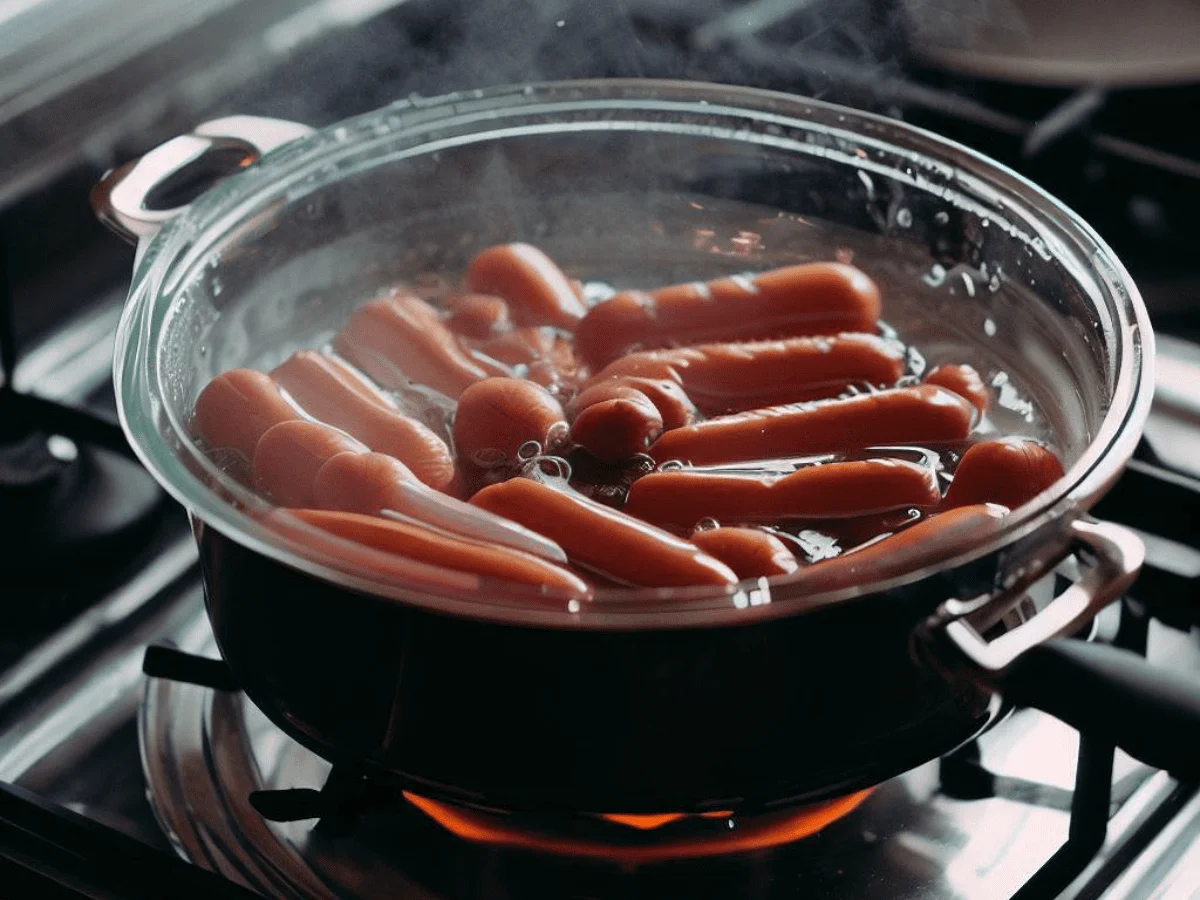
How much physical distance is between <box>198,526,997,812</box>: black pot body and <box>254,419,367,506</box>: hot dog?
0.24 ft

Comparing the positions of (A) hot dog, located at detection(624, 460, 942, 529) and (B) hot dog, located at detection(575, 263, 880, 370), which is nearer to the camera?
(A) hot dog, located at detection(624, 460, 942, 529)

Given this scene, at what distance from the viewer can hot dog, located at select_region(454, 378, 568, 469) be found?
80 centimetres

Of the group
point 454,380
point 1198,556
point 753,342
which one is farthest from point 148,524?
point 1198,556

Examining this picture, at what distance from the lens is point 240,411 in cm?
81

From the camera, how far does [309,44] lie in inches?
48.5

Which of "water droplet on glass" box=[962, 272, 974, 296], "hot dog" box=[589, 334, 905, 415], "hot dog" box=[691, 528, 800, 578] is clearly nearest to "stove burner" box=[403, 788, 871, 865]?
"hot dog" box=[691, 528, 800, 578]

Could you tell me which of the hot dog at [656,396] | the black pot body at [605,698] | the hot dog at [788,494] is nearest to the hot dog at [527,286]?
the hot dog at [656,396]

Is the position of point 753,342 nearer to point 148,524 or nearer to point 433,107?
point 433,107

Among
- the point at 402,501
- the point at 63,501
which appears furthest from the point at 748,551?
the point at 63,501

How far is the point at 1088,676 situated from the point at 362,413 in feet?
1.39

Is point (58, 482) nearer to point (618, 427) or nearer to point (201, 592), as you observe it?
point (201, 592)

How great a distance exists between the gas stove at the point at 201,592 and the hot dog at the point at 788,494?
0.53 feet

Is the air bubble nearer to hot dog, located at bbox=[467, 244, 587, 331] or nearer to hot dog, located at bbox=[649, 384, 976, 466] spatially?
→ hot dog, located at bbox=[649, 384, 976, 466]

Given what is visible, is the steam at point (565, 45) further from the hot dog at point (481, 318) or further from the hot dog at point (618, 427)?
the hot dog at point (618, 427)
